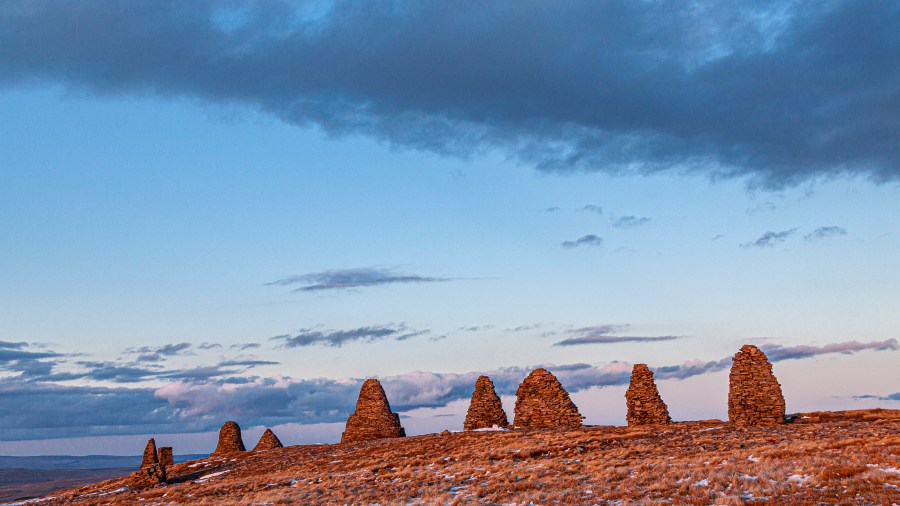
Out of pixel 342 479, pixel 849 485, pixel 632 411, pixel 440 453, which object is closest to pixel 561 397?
pixel 632 411

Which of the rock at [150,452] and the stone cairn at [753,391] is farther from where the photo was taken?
the rock at [150,452]

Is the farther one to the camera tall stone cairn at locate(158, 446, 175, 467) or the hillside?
tall stone cairn at locate(158, 446, 175, 467)

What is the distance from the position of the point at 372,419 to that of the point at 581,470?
29255 millimetres

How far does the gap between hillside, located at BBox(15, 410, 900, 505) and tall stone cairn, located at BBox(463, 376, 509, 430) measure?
6553 mm

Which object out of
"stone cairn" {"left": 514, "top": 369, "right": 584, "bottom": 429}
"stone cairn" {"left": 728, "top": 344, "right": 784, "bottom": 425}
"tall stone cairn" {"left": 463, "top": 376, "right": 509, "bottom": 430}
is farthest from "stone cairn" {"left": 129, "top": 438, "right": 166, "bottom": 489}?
"stone cairn" {"left": 728, "top": 344, "right": 784, "bottom": 425}

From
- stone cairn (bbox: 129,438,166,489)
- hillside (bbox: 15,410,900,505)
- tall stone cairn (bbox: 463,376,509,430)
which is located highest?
tall stone cairn (bbox: 463,376,509,430)

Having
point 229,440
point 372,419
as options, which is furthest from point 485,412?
point 229,440

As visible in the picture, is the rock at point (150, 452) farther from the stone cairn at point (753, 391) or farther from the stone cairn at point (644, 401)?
the stone cairn at point (753, 391)

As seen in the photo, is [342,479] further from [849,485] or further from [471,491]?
[849,485]

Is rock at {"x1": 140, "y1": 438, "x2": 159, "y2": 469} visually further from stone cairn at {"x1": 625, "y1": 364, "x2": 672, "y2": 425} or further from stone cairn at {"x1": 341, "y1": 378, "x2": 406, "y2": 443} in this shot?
stone cairn at {"x1": 625, "y1": 364, "x2": 672, "y2": 425}

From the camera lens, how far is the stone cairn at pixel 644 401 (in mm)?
49469

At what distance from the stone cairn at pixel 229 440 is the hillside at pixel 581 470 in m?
12.6

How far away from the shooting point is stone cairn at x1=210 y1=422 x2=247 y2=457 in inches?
2408

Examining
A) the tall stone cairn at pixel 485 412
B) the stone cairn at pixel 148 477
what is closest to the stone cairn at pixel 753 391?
the tall stone cairn at pixel 485 412
